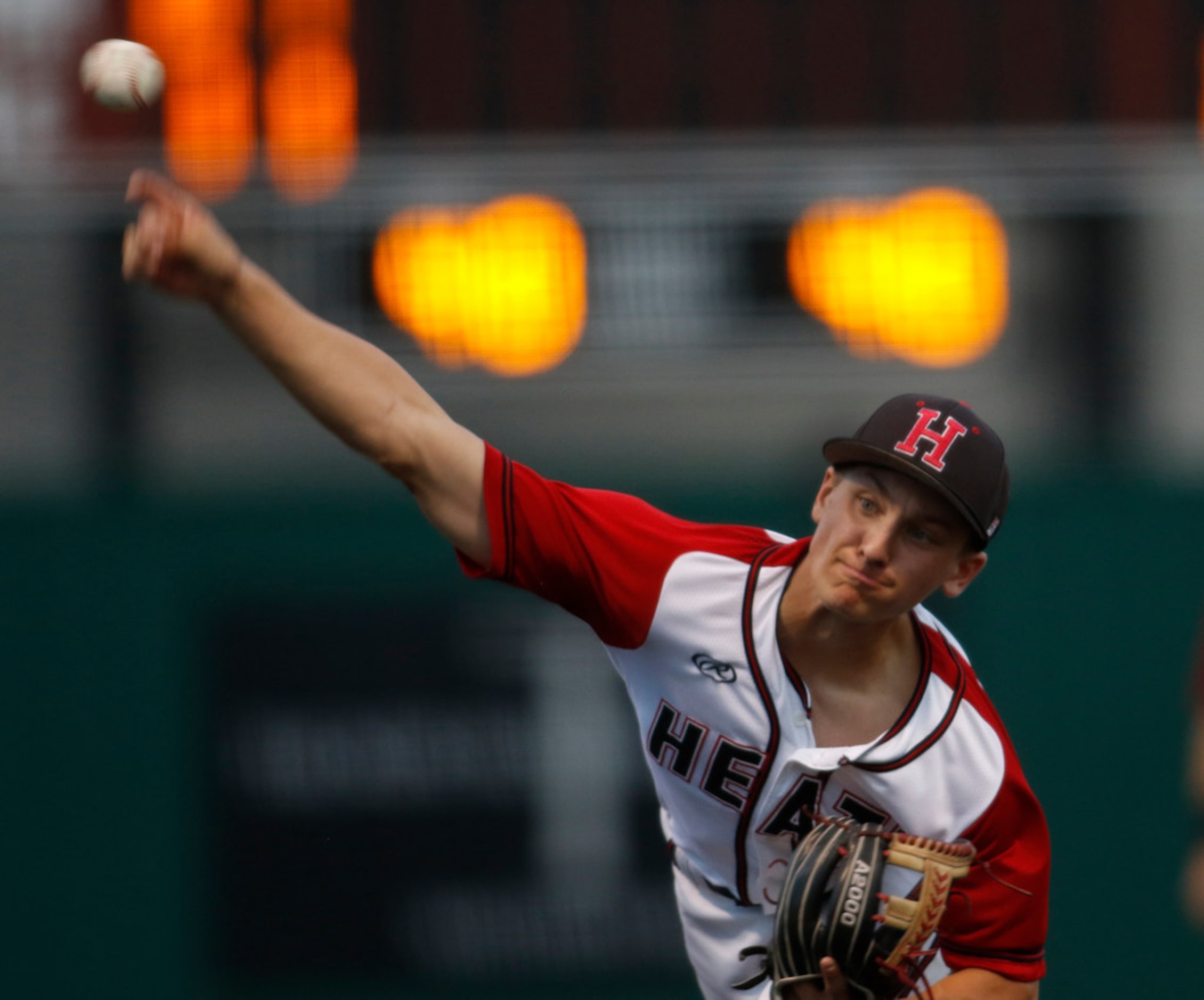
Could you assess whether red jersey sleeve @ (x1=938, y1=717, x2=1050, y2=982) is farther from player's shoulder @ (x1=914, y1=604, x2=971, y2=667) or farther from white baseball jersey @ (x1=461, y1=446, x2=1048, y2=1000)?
→ player's shoulder @ (x1=914, y1=604, x2=971, y2=667)

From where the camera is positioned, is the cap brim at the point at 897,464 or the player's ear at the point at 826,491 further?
the player's ear at the point at 826,491

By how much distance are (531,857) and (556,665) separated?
0.81 metres

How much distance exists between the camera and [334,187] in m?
6.47

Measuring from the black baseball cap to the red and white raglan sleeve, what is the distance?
0.51 metres

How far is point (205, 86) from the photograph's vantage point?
6152 millimetres

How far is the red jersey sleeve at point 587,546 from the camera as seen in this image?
8.36 feet

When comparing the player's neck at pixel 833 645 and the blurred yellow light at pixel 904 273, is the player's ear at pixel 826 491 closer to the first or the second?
the player's neck at pixel 833 645

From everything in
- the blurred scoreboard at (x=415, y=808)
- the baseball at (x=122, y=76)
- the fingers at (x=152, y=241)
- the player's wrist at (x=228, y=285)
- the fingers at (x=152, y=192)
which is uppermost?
the baseball at (x=122, y=76)

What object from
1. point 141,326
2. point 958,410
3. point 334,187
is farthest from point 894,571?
point 141,326

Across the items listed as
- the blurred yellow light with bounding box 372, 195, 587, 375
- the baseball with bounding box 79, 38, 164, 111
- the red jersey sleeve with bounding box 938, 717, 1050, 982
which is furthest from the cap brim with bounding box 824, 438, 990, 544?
the blurred yellow light with bounding box 372, 195, 587, 375

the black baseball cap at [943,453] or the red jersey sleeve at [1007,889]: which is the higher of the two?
the black baseball cap at [943,453]

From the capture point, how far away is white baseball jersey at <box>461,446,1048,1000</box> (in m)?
2.81

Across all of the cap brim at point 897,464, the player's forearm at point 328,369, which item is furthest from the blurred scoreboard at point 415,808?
the player's forearm at point 328,369

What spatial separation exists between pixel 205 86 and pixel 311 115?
430 mm
